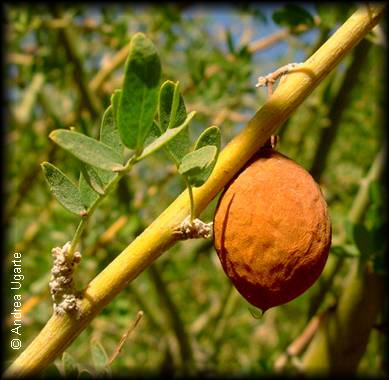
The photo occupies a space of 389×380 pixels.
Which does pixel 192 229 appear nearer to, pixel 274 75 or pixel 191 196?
pixel 191 196

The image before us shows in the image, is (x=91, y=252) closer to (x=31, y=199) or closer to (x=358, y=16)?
(x=31, y=199)

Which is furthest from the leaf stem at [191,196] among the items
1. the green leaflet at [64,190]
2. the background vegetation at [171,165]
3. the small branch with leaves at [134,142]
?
the background vegetation at [171,165]

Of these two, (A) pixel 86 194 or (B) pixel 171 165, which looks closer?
(A) pixel 86 194

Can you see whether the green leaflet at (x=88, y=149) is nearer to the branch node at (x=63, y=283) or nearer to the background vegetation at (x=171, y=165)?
the branch node at (x=63, y=283)

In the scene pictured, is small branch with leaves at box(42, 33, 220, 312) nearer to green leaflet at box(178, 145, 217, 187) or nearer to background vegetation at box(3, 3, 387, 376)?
green leaflet at box(178, 145, 217, 187)

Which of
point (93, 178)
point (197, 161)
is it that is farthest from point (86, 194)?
point (197, 161)

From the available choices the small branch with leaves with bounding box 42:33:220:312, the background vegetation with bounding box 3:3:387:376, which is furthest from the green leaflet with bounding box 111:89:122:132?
the background vegetation with bounding box 3:3:387:376
